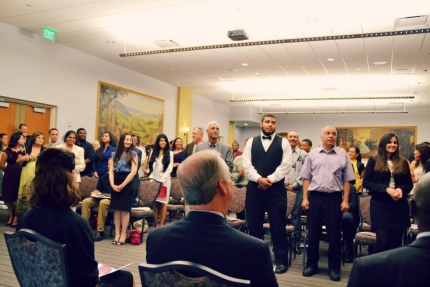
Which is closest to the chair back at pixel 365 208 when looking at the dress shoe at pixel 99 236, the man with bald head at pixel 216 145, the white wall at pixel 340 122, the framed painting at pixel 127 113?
the man with bald head at pixel 216 145

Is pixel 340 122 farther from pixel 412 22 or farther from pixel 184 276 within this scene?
pixel 184 276

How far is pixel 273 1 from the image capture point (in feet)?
21.1

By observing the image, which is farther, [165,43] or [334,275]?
[165,43]

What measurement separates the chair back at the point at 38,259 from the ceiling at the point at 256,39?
5.46 m

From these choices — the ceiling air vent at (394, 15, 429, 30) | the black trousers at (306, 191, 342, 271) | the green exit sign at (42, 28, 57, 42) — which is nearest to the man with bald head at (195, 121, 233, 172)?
the black trousers at (306, 191, 342, 271)

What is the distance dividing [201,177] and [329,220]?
10.0ft

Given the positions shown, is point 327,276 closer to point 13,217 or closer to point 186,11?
point 186,11

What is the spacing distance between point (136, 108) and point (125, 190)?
6853 mm

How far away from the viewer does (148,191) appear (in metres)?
6.30

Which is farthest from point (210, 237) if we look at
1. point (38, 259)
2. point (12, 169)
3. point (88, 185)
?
point (12, 169)

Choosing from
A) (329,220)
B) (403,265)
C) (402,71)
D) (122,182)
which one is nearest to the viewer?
(403,265)

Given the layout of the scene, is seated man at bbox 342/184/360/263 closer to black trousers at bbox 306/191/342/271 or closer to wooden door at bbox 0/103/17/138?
black trousers at bbox 306/191/342/271

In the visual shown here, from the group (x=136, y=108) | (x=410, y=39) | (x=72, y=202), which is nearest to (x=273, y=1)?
(x=410, y=39)

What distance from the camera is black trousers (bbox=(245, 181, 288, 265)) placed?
441 centimetres
